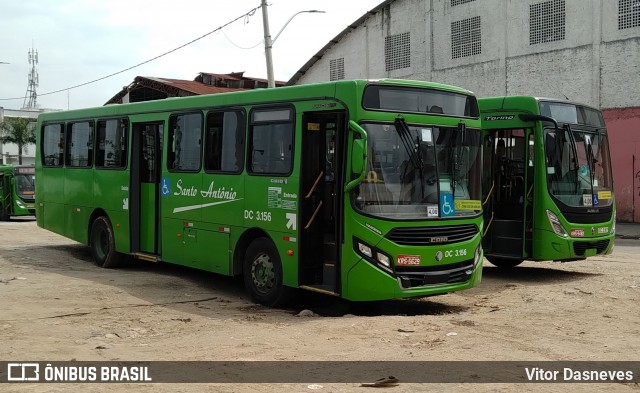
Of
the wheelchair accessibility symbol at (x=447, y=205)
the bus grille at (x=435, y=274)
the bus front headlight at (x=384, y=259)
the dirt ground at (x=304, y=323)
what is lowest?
the dirt ground at (x=304, y=323)

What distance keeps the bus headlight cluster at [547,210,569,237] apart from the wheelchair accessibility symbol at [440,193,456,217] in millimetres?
3855

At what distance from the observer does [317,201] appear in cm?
→ 1000

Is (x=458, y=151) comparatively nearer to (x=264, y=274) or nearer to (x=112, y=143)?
(x=264, y=274)

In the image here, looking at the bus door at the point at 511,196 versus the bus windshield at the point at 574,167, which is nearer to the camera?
the bus windshield at the point at 574,167

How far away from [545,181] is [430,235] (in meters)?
4.35

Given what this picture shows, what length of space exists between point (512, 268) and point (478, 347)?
766 cm

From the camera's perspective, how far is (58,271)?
13859mm

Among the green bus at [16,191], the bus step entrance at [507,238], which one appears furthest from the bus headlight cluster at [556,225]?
the green bus at [16,191]

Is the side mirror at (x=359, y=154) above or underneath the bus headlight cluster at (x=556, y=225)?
above

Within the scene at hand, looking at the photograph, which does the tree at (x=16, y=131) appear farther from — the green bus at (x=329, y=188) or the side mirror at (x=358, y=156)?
the side mirror at (x=358, y=156)

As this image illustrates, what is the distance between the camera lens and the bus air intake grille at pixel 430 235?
9.21 metres

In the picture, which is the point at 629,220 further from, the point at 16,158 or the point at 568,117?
the point at 16,158

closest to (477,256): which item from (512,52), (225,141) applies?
(225,141)

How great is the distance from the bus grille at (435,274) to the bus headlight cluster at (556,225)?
341 centimetres
